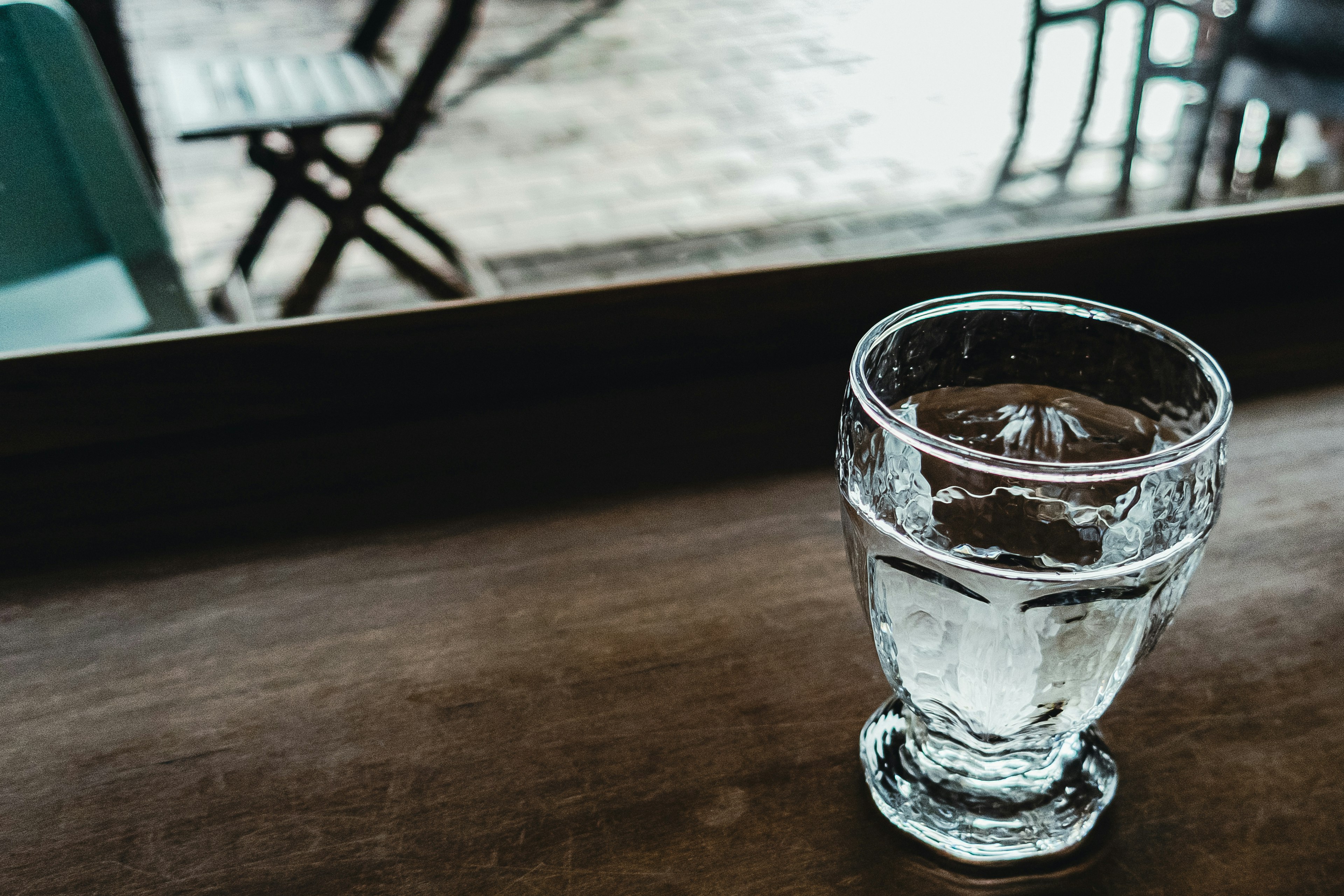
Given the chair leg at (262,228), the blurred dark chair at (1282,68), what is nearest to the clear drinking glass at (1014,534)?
the chair leg at (262,228)

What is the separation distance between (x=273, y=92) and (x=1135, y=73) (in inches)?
54.3

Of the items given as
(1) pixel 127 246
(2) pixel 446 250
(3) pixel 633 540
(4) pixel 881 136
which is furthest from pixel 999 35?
(3) pixel 633 540

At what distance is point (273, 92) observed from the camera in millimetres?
1376

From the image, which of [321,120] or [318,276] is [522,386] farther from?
[318,276]

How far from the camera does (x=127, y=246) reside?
2.25 feet

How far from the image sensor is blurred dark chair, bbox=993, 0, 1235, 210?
1.66 meters

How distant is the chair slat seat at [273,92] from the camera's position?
4.25ft

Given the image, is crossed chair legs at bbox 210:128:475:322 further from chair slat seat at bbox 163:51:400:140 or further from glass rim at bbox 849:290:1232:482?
glass rim at bbox 849:290:1232:482

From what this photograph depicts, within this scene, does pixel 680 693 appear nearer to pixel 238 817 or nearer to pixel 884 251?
pixel 238 817

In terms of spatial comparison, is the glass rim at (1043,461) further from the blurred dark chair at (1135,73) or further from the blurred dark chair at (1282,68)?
the blurred dark chair at (1135,73)

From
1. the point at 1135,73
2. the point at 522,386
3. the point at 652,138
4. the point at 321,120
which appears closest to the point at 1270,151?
the point at 1135,73

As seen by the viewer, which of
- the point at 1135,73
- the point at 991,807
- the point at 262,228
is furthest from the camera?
the point at 1135,73

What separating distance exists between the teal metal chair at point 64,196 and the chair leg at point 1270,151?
1.60 m

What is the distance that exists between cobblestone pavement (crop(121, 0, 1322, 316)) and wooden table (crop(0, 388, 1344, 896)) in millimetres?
1147
